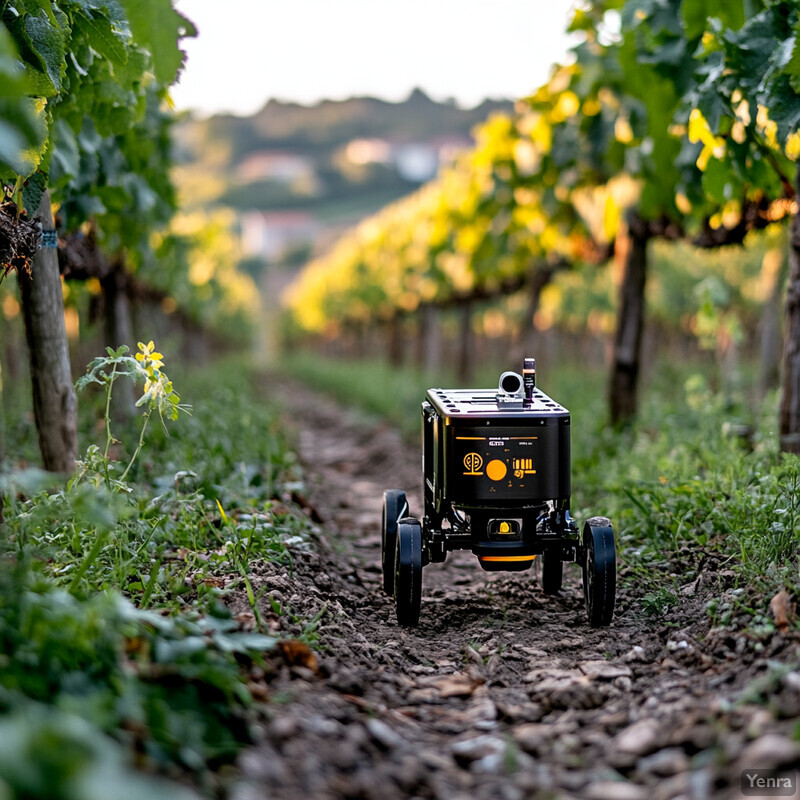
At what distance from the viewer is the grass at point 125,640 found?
2035 millimetres

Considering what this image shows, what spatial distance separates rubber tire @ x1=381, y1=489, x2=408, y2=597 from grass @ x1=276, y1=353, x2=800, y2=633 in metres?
1.47

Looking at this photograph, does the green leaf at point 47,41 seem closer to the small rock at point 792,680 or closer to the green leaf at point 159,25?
the green leaf at point 159,25

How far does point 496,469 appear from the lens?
450 centimetres

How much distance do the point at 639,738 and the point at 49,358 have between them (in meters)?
4.36

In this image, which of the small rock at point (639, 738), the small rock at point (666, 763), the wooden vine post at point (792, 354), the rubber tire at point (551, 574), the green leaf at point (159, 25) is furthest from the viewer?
the wooden vine post at point (792, 354)

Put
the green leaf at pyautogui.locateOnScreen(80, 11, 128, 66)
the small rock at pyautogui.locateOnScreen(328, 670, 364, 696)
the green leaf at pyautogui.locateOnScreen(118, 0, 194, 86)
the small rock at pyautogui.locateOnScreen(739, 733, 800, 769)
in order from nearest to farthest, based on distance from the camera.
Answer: the green leaf at pyautogui.locateOnScreen(118, 0, 194, 86) < the small rock at pyautogui.locateOnScreen(739, 733, 800, 769) < the small rock at pyautogui.locateOnScreen(328, 670, 364, 696) < the green leaf at pyautogui.locateOnScreen(80, 11, 128, 66)

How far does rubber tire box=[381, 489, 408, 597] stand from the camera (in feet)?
17.6

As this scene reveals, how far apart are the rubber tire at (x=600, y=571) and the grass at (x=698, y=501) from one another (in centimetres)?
36

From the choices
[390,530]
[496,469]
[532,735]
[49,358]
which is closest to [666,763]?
[532,735]

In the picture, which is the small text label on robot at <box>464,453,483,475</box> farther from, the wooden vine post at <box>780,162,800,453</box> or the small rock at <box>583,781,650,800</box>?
the wooden vine post at <box>780,162,800,453</box>

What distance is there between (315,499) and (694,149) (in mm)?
4727

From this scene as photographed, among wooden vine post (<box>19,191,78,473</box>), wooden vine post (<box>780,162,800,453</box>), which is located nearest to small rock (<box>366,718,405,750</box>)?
wooden vine post (<box>19,191,78,473</box>)

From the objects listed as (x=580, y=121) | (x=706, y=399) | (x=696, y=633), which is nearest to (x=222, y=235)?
(x=580, y=121)

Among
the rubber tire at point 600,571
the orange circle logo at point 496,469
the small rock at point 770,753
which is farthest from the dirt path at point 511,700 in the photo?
the orange circle logo at point 496,469
